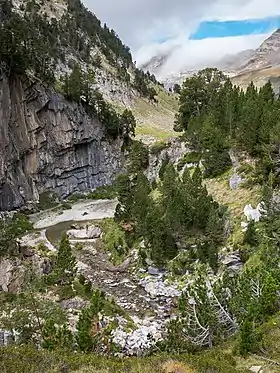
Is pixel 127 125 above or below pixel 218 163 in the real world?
above

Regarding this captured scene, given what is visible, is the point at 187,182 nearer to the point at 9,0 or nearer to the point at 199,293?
the point at 199,293

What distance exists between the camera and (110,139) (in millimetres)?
110625

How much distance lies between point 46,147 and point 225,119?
42227mm

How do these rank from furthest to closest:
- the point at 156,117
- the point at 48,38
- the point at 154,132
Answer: the point at 156,117
the point at 48,38
the point at 154,132

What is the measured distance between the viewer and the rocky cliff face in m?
76.3

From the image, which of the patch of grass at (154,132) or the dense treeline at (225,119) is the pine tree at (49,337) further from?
the patch of grass at (154,132)

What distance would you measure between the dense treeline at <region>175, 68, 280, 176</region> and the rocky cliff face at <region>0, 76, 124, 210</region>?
81.8 feet

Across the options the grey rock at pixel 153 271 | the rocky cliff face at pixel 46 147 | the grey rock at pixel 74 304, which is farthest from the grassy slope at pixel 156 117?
the grey rock at pixel 74 304

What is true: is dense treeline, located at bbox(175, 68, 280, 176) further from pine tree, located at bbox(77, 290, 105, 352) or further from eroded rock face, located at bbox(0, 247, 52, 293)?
pine tree, located at bbox(77, 290, 105, 352)

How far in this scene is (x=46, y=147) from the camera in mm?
90625

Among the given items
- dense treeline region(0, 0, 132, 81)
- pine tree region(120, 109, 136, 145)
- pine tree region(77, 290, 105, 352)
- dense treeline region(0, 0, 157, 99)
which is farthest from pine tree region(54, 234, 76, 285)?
pine tree region(120, 109, 136, 145)

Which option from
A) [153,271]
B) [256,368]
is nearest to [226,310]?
[256,368]

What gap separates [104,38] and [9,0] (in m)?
52.6

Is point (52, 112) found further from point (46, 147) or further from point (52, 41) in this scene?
point (52, 41)
